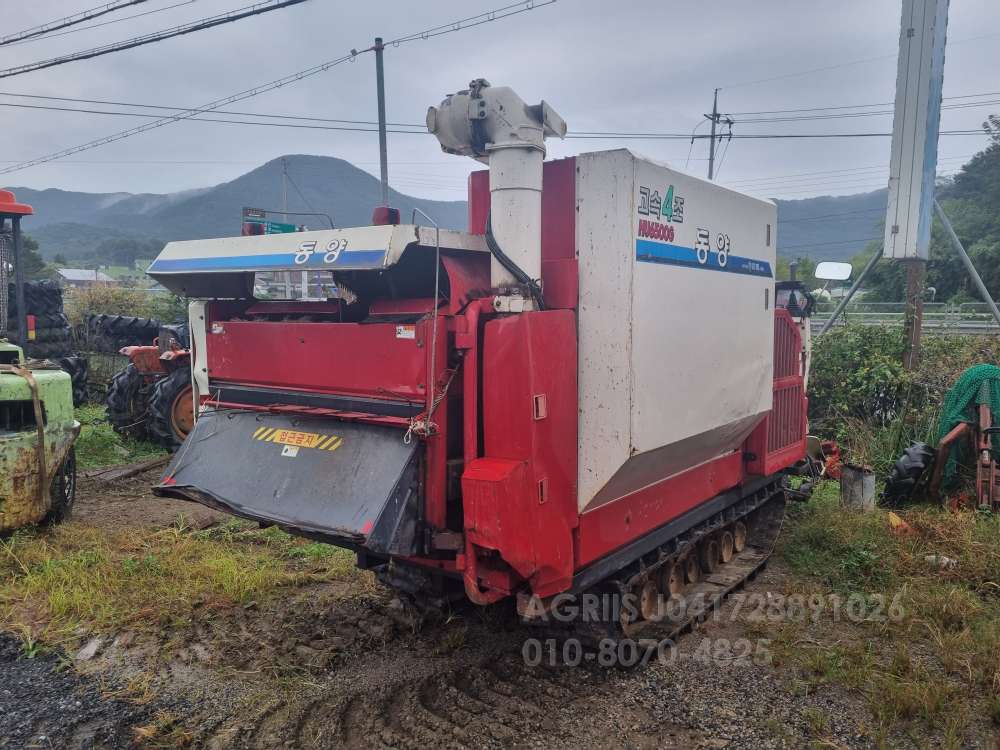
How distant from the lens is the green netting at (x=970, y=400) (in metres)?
6.99

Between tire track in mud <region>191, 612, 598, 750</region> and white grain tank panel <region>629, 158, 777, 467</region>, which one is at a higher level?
white grain tank panel <region>629, 158, 777, 467</region>

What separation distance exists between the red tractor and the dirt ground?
16.3 feet

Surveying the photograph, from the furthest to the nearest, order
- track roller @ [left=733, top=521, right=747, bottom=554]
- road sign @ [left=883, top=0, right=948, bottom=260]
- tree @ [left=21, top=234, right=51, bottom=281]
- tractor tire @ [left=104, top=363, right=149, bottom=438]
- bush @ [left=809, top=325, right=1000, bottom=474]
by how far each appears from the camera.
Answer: tree @ [left=21, top=234, right=51, bottom=281] → tractor tire @ [left=104, top=363, right=149, bottom=438] → road sign @ [left=883, top=0, right=948, bottom=260] → bush @ [left=809, top=325, right=1000, bottom=474] → track roller @ [left=733, top=521, right=747, bottom=554]

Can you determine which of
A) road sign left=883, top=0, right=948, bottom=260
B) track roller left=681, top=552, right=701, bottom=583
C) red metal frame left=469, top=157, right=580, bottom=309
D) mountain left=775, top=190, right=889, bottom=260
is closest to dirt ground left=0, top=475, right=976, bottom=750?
track roller left=681, top=552, right=701, bottom=583

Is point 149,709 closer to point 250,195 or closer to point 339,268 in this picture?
point 339,268

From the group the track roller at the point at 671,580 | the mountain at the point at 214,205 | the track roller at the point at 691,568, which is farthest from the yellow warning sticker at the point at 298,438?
the mountain at the point at 214,205

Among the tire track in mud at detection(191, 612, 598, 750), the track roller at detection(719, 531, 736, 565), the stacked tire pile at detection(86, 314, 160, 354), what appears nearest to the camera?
the tire track in mud at detection(191, 612, 598, 750)

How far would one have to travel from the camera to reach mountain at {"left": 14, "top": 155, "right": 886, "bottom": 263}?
3853 inches

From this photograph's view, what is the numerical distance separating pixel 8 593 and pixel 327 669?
2472 mm

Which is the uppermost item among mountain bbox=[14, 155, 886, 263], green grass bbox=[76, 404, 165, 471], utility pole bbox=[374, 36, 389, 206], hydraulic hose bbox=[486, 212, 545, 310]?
mountain bbox=[14, 155, 886, 263]

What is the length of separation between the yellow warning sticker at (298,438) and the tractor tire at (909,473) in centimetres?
575

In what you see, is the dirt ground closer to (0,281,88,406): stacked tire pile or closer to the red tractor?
the red tractor

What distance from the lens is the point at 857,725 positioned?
3.74 m

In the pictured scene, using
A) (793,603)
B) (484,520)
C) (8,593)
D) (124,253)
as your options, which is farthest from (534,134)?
(124,253)
